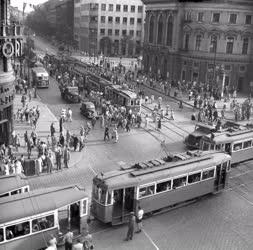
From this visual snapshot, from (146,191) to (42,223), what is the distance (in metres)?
5.19

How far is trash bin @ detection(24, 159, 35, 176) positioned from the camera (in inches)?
914

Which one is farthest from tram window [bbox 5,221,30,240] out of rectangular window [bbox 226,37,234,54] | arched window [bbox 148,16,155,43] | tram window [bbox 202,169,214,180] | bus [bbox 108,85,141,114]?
arched window [bbox 148,16,155,43]

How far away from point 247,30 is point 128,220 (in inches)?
1876

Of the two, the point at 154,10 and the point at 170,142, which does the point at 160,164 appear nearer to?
the point at 170,142

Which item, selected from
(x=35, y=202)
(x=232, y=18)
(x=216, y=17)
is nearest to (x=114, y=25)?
(x=216, y=17)

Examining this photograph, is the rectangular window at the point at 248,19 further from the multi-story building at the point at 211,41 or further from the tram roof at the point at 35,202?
the tram roof at the point at 35,202

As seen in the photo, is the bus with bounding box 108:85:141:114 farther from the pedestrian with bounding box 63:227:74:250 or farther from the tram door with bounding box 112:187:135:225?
the pedestrian with bounding box 63:227:74:250

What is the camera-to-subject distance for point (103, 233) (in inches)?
688

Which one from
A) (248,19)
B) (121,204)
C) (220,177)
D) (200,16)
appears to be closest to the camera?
(121,204)

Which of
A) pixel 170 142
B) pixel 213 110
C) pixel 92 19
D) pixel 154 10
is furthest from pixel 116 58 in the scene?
pixel 170 142

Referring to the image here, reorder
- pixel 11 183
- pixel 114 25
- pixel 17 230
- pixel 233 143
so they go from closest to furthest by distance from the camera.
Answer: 1. pixel 17 230
2. pixel 11 183
3. pixel 233 143
4. pixel 114 25

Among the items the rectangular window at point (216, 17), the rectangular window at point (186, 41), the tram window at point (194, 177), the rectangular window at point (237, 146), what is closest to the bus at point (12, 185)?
the tram window at point (194, 177)

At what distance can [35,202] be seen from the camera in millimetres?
15398

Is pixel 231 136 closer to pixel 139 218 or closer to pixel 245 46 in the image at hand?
pixel 139 218
